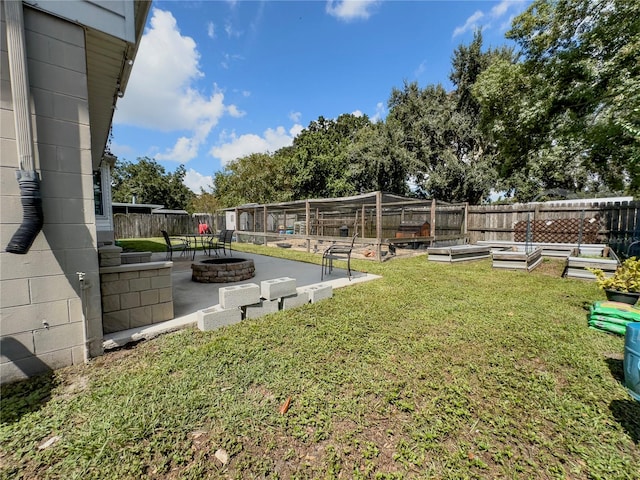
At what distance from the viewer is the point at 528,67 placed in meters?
9.28

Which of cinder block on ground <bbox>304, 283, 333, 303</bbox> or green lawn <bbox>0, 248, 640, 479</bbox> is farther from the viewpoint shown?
cinder block on ground <bbox>304, 283, 333, 303</bbox>

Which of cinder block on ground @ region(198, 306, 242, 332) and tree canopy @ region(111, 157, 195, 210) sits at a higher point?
tree canopy @ region(111, 157, 195, 210)

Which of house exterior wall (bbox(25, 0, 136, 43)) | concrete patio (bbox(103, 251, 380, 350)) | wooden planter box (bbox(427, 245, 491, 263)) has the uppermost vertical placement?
house exterior wall (bbox(25, 0, 136, 43))

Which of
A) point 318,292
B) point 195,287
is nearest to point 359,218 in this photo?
point 318,292

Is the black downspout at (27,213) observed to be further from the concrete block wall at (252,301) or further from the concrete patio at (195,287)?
the concrete block wall at (252,301)

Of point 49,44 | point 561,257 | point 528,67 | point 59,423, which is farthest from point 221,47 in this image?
point 561,257

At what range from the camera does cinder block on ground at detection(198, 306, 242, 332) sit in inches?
126

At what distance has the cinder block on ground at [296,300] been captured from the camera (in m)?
3.92

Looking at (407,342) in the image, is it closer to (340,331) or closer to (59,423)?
(340,331)

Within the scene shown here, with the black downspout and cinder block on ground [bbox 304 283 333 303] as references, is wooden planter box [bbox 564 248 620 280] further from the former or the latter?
the black downspout

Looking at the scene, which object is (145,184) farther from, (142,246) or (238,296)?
(238,296)

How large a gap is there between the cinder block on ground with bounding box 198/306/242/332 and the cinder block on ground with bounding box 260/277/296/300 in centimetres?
43

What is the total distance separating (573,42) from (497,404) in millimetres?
11643

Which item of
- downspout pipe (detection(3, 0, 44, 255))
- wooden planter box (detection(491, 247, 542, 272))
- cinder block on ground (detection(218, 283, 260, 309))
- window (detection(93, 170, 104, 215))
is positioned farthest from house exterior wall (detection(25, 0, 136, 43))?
wooden planter box (detection(491, 247, 542, 272))
